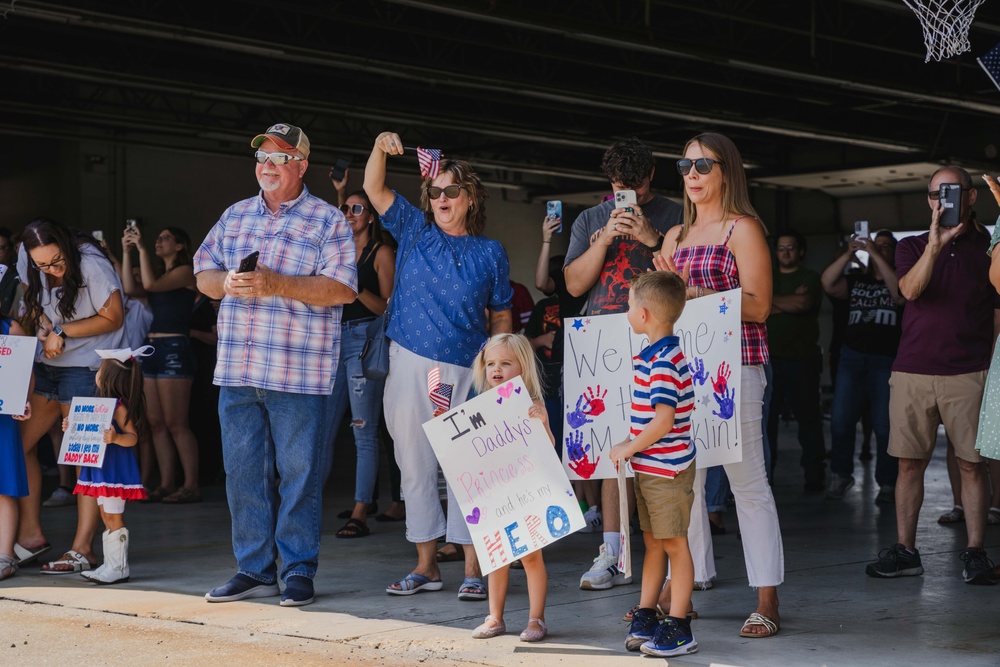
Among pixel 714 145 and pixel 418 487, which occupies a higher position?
pixel 714 145

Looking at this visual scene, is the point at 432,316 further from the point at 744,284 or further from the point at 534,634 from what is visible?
the point at 534,634

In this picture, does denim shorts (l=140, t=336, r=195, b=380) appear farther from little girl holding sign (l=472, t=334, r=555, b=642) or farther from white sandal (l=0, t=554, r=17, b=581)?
little girl holding sign (l=472, t=334, r=555, b=642)

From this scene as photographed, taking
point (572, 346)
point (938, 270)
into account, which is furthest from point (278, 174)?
point (938, 270)

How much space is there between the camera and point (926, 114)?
61.7 feet

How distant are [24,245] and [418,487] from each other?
7.87 ft

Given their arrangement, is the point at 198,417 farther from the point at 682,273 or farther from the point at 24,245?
the point at 682,273

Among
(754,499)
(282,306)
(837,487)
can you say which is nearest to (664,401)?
(754,499)

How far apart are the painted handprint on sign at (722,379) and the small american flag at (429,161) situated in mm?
1476

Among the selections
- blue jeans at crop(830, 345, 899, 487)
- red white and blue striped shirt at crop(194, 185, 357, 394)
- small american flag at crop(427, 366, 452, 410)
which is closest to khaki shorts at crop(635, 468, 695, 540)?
small american flag at crop(427, 366, 452, 410)

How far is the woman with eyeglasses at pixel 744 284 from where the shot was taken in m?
4.06

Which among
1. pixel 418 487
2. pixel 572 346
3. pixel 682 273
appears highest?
pixel 682 273

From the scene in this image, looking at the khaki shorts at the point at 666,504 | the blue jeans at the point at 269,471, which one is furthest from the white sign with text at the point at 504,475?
the blue jeans at the point at 269,471

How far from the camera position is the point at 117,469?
17.4 ft

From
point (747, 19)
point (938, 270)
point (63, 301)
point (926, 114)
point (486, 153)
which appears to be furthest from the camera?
point (486, 153)
